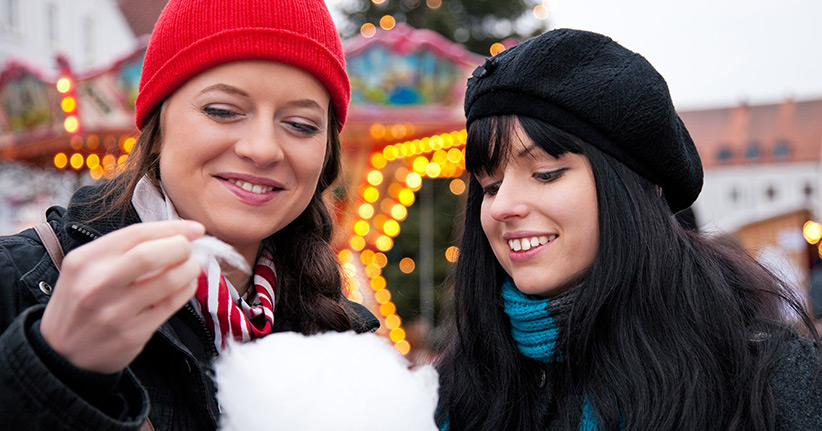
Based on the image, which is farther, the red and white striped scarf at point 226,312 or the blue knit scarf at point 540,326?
the blue knit scarf at point 540,326

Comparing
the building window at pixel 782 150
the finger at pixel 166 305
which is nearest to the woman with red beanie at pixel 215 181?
the finger at pixel 166 305

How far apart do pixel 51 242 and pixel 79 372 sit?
1.85ft

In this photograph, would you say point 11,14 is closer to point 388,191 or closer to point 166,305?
point 388,191

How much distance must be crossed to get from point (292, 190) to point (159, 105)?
421 mm

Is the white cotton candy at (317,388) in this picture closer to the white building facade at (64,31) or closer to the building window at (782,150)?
the white building facade at (64,31)

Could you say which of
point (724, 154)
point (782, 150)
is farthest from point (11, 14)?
point (782, 150)

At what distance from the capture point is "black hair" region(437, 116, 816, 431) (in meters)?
1.56

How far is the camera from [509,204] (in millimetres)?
1711

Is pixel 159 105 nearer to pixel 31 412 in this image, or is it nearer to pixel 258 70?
pixel 258 70

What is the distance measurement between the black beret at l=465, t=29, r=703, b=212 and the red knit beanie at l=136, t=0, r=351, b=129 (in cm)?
52

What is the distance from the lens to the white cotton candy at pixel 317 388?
1.03 meters

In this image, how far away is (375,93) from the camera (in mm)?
6297

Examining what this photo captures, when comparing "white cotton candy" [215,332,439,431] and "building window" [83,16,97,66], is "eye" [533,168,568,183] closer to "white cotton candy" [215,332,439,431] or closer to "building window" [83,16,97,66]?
"white cotton candy" [215,332,439,431]

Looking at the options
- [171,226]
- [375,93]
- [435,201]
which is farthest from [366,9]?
[171,226]
